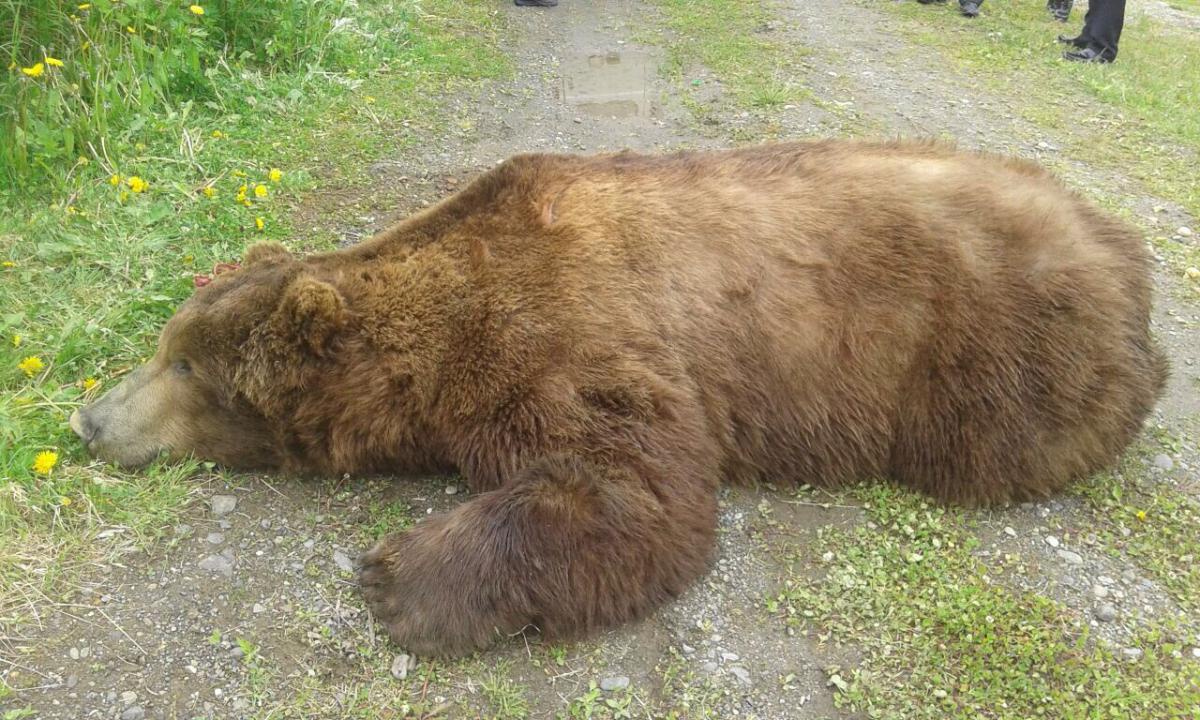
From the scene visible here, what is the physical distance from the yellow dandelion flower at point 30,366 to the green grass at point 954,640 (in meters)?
3.25

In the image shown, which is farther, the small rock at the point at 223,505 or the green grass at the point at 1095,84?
the green grass at the point at 1095,84

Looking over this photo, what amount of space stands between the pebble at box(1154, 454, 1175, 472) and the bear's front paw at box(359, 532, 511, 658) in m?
3.00

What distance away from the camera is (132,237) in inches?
184

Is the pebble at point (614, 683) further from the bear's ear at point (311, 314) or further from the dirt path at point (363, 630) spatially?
the bear's ear at point (311, 314)

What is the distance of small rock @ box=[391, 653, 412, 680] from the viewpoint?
2914 mm

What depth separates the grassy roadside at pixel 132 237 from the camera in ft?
10.9

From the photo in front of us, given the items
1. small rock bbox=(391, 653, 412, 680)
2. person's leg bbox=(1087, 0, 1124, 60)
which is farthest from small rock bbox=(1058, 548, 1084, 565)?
person's leg bbox=(1087, 0, 1124, 60)

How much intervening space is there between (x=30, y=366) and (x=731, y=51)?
6611 mm

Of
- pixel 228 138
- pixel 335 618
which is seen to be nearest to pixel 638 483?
pixel 335 618

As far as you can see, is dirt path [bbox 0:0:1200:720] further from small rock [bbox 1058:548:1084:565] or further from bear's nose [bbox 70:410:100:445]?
bear's nose [bbox 70:410:100:445]

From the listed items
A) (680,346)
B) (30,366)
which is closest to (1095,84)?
(680,346)

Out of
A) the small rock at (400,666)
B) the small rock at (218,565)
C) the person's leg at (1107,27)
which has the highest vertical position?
the person's leg at (1107,27)

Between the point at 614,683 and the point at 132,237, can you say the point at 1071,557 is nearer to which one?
the point at 614,683

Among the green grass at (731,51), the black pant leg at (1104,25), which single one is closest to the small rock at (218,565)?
the green grass at (731,51)
